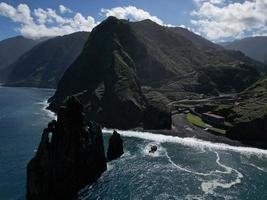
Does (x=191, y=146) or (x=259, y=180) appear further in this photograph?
(x=191, y=146)

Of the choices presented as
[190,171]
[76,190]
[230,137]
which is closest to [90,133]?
[76,190]

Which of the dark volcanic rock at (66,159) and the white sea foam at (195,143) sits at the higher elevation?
the dark volcanic rock at (66,159)

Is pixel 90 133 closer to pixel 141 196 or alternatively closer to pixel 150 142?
pixel 141 196

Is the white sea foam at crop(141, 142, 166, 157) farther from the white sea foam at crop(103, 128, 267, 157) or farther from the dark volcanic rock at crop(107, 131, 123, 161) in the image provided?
the white sea foam at crop(103, 128, 267, 157)

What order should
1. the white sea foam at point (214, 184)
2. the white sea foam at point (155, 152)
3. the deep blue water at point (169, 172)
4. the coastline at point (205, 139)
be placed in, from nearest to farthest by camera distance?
the deep blue water at point (169, 172), the white sea foam at point (214, 184), the white sea foam at point (155, 152), the coastline at point (205, 139)

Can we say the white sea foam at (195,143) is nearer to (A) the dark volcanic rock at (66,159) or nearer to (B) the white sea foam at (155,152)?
(B) the white sea foam at (155,152)

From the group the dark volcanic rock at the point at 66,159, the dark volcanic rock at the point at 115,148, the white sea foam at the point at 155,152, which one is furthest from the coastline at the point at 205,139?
the dark volcanic rock at the point at 66,159

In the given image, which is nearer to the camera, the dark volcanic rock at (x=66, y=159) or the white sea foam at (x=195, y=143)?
the dark volcanic rock at (x=66, y=159)
